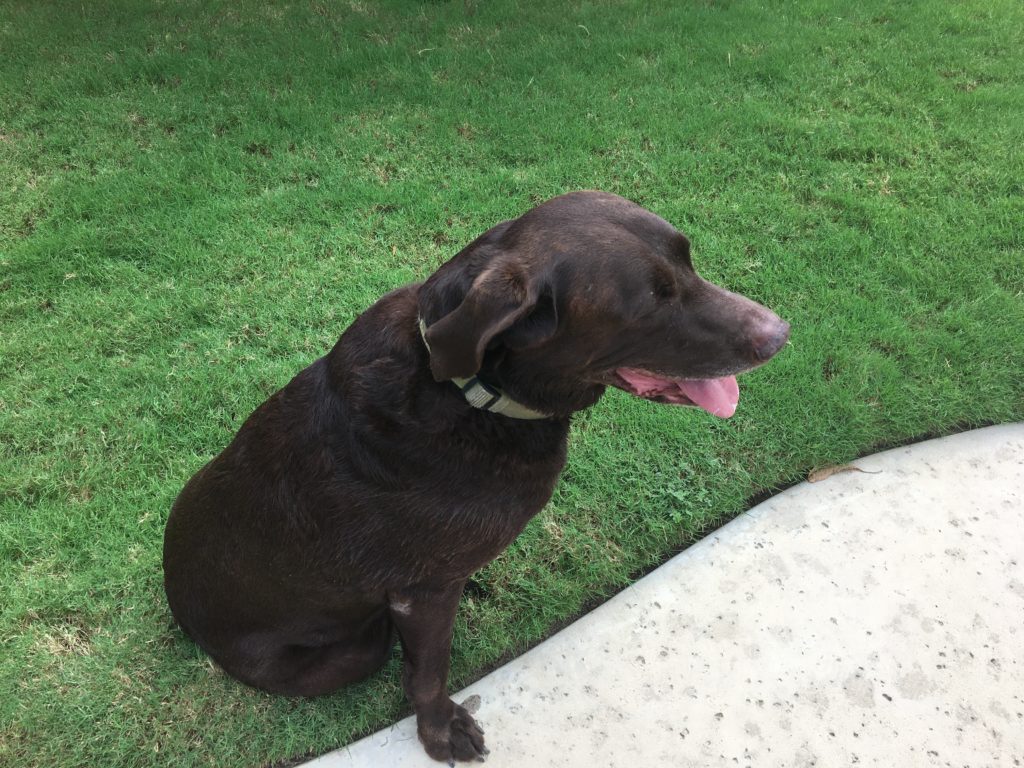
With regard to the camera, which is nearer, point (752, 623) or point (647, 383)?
point (647, 383)

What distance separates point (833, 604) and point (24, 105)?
573 cm

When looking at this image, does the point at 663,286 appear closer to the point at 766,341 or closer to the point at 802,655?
the point at 766,341

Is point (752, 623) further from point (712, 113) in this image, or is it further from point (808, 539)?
point (712, 113)

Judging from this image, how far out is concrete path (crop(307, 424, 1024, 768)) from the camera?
2191mm

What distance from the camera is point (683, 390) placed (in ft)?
5.85

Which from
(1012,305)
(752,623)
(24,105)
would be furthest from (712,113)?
(24,105)

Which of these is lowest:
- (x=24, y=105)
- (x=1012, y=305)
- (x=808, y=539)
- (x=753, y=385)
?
(x=808, y=539)

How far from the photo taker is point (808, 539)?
268cm

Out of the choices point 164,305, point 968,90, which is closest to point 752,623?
point 164,305

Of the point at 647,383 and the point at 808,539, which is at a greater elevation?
the point at 647,383

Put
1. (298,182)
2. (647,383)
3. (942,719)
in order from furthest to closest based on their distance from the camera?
(298,182)
(942,719)
(647,383)

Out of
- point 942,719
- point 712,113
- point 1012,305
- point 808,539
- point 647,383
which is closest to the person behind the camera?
point 647,383

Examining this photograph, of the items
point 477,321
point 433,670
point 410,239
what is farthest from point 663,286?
point 410,239

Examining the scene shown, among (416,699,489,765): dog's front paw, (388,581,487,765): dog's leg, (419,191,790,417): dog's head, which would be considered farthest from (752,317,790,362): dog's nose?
(416,699,489,765): dog's front paw
